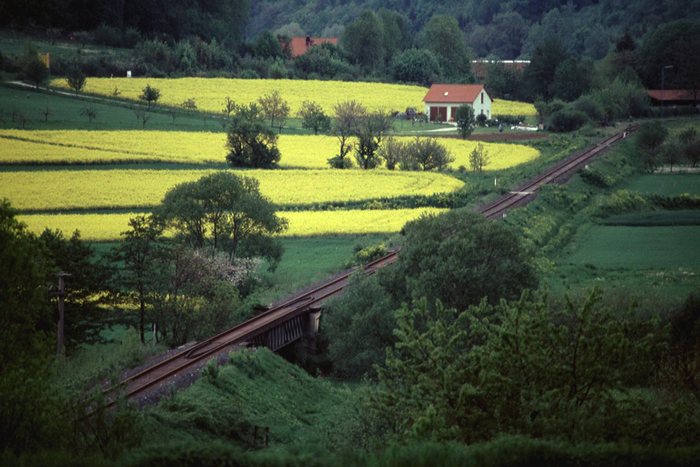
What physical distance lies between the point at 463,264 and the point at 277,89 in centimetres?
8022

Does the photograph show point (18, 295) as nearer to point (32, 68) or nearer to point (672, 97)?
point (32, 68)

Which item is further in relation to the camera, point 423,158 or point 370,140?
point 423,158

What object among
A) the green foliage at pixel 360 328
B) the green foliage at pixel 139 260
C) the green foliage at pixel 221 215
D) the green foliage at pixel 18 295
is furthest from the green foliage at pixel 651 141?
the green foliage at pixel 18 295

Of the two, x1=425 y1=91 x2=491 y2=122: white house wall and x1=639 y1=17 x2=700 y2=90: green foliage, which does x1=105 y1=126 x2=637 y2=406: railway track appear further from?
x1=639 y1=17 x2=700 y2=90: green foliage

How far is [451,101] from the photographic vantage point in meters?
116

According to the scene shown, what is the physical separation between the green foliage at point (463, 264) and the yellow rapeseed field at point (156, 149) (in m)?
37.7

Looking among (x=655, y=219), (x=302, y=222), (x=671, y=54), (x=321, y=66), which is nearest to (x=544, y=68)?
(x=671, y=54)

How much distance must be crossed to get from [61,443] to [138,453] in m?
3.67

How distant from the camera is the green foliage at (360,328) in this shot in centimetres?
3647

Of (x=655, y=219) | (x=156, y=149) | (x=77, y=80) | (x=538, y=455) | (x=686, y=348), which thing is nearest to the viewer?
(x=538, y=455)

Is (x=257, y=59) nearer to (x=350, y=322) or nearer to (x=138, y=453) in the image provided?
(x=350, y=322)

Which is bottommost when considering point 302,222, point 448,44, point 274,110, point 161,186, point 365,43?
point 302,222

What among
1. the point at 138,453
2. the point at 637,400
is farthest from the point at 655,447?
the point at 138,453

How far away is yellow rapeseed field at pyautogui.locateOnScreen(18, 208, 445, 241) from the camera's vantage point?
177 ft
